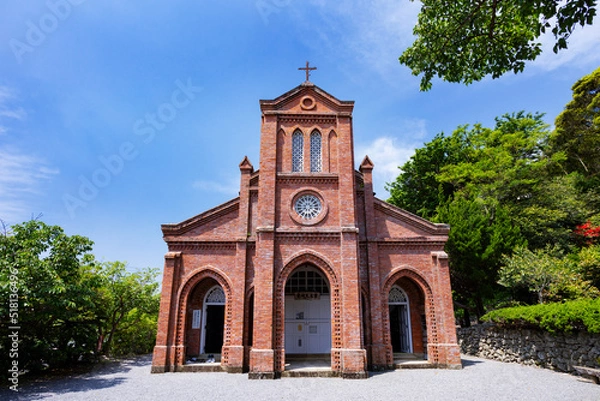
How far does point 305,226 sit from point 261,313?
3833 mm

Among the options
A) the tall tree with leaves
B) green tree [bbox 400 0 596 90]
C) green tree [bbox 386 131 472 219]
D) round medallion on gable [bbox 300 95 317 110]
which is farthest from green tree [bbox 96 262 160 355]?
the tall tree with leaves

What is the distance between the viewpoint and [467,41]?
291 inches

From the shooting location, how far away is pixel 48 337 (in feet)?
41.6

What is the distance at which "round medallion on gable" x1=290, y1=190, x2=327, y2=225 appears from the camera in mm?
14000

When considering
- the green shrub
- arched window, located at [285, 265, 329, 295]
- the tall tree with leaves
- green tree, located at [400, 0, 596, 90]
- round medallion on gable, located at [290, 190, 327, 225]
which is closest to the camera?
green tree, located at [400, 0, 596, 90]

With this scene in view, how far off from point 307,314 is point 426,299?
5.59 m

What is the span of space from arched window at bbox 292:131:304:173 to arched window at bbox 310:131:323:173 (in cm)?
45

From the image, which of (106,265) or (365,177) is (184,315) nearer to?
(106,265)

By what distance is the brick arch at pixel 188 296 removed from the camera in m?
13.5

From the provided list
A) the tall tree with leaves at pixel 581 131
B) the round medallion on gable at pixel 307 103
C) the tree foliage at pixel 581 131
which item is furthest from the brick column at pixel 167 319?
the tree foliage at pixel 581 131

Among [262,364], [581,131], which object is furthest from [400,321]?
[581,131]

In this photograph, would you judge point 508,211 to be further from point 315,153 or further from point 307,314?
point 307,314

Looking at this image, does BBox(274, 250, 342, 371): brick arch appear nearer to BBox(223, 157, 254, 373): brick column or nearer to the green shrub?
BBox(223, 157, 254, 373): brick column

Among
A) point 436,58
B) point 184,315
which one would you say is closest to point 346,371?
A: point 184,315
